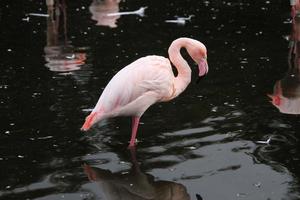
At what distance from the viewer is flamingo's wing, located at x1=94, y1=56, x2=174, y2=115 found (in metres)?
5.38

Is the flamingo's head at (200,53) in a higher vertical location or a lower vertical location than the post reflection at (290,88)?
higher

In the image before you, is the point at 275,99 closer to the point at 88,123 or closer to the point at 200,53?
the point at 200,53

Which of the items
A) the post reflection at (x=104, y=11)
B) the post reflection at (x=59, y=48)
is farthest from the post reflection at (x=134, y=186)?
the post reflection at (x=104, y=11)

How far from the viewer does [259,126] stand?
6078mm

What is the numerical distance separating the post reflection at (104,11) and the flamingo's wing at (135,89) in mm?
5554

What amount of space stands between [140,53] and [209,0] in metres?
5.43

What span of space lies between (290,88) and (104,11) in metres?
5.83

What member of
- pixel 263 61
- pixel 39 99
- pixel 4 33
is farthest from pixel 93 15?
pixel 39 99

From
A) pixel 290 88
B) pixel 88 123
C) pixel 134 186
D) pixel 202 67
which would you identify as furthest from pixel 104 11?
pixel 134 186

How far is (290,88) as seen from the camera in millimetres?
7418

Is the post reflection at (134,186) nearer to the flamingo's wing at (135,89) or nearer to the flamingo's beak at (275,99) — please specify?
the flamingo's wing at (135,89)

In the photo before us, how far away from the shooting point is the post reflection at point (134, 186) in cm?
462

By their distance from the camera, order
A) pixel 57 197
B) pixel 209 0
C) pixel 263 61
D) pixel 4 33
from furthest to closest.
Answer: pixel 209 0
pixel 4 33
pixel 263 61
pixel 57 197

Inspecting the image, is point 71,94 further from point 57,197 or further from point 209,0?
point 209,0
